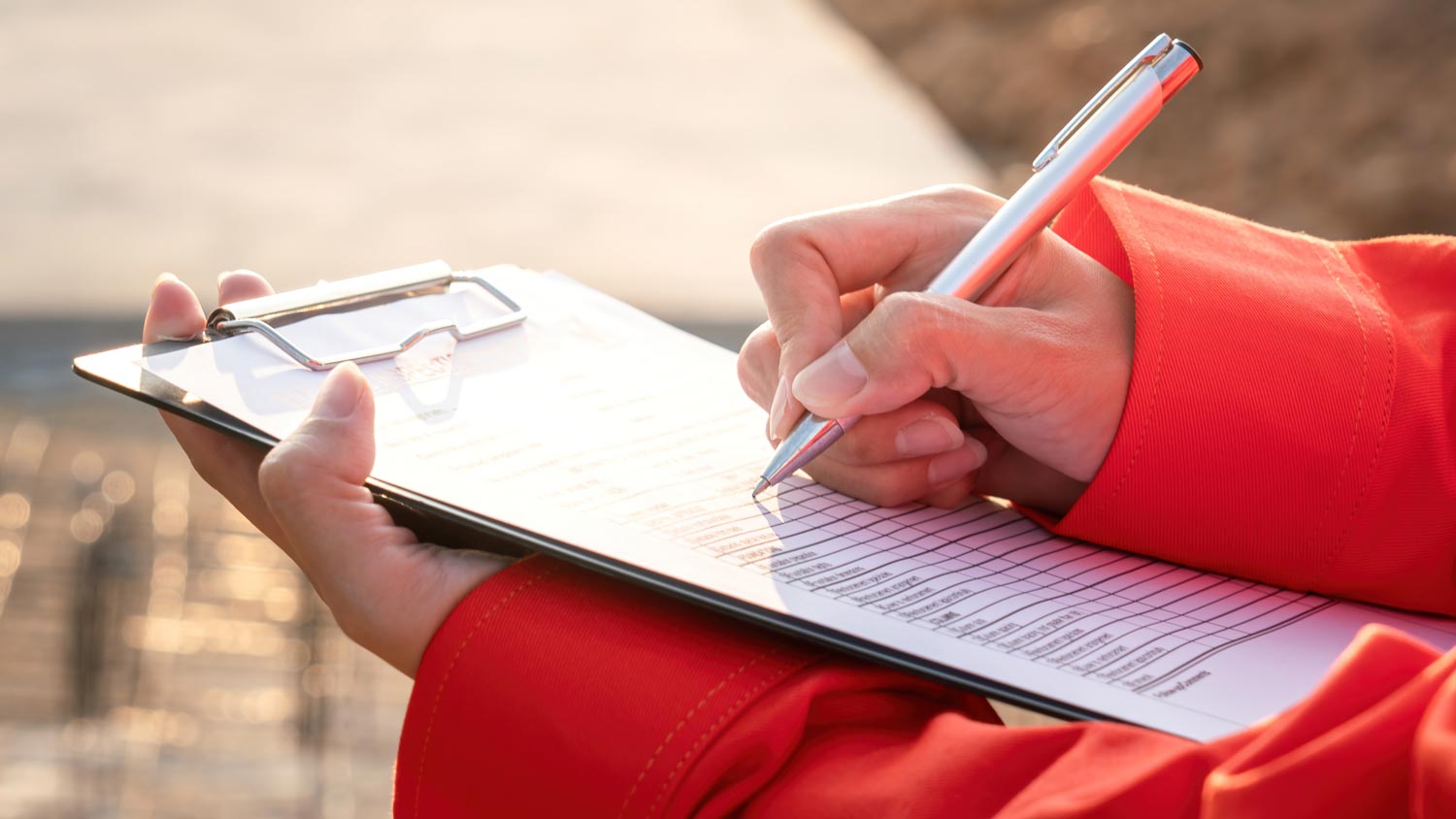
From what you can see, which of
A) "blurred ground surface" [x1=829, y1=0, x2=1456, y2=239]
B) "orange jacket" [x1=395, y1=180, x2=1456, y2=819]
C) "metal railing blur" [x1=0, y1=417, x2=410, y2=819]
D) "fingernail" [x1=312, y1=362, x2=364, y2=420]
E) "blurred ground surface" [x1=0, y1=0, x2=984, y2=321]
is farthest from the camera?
"blurred ground surface" [x1=829, y1=0, x2=1456, y2=239]

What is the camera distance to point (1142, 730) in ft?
0.91

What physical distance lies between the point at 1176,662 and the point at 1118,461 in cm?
8

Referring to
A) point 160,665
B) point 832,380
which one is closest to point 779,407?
point 832,380

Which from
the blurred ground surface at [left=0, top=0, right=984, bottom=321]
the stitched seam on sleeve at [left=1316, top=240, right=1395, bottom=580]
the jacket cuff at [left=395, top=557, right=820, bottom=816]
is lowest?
the stitched seam on sleeve at [left=1316, top=240, right=1395, bottom=580]

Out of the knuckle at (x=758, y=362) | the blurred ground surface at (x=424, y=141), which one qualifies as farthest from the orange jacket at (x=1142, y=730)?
the blurred ground surface at (x=424, y=141)

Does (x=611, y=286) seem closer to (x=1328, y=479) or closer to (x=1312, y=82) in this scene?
(x=1328, y=479)

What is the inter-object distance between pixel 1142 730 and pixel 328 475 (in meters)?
0.22

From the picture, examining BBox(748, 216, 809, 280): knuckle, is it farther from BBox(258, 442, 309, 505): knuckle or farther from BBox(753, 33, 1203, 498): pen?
BBox(258, 442, 309, 505): knuckle

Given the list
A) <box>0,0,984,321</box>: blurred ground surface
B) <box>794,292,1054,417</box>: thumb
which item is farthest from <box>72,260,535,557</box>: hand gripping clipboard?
<box>0,0,984,321</box>: blurred ground surface

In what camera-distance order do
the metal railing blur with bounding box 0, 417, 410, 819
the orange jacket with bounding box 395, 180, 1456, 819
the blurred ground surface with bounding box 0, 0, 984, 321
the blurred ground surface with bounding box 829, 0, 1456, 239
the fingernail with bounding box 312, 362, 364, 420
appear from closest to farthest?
the orange jacket with bounding box 395, 180, 1456, 819 → the fingernail with bounding box 312, 362, 364, 420 → the metal railing blur with bounding box 0, 417, 410, 819 → the blurred ground surface with bounding box 0, 0, 984, 321 → the blurred ground surface with bounding box 829, 0, 1456, 239

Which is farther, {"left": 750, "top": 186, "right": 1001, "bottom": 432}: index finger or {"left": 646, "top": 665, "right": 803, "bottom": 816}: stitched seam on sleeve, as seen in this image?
{"left": 750, "top": 186, "right": 1001, "bottom": 432}: index finger

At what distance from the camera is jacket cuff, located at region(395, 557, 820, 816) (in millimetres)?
301

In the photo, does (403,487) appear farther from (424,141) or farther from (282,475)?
(424,141)

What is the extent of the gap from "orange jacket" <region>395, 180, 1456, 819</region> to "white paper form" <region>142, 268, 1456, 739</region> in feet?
0.05
